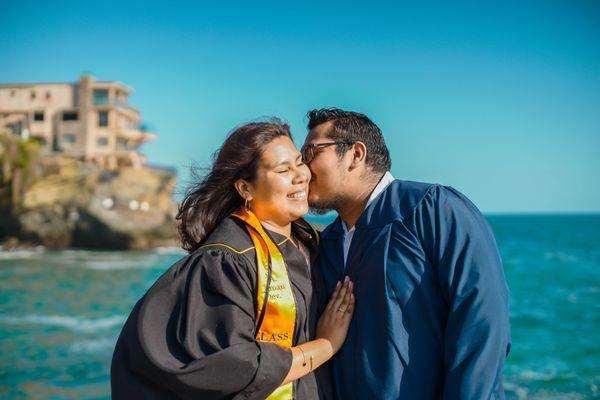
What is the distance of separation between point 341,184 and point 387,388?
4.34 ft

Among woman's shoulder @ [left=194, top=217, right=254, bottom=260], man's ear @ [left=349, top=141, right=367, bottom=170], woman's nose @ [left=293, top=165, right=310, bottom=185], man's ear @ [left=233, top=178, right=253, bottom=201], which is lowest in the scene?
woman's shoulder @ [left=194, top=217, right=254, bottom=260]

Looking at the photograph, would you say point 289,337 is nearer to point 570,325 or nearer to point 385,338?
point 385,338

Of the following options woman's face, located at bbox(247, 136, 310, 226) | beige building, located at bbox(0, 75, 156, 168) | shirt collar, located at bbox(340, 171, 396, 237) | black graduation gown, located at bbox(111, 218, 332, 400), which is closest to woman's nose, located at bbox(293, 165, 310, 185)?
woman's face, located at bbox(247, 136, 310, 226)

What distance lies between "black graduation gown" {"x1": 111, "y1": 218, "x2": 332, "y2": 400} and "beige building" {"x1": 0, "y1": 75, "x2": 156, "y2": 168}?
179ft

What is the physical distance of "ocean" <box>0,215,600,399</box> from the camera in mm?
11969

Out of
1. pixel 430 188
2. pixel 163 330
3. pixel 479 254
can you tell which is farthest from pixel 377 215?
pixel 163 330

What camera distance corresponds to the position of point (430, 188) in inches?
136

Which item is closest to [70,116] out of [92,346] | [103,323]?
[103,323]

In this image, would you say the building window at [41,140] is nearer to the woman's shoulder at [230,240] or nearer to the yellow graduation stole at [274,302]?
the woman's shoulder at [230,240]

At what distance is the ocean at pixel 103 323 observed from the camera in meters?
12.0

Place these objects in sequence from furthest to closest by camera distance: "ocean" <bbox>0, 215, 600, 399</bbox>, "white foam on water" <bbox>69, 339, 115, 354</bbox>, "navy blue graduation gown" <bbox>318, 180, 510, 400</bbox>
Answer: "white foam on water" <bbox>69, 339, 115, 354</bbox> < "ocean" <bbox>0, 215, 600, 399</bbox> < "navy blue graduation gown" <bbox>318, 180, 510, 400</bbox>

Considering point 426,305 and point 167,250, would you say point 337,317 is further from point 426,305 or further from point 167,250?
point 167,250

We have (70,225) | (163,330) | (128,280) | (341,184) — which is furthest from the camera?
(70,225)

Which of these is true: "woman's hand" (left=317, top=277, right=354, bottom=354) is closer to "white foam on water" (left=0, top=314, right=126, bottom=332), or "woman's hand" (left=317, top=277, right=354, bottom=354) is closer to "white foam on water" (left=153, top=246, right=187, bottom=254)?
"white foam on water" (left=0, top=314, right=126, bottom=332)
